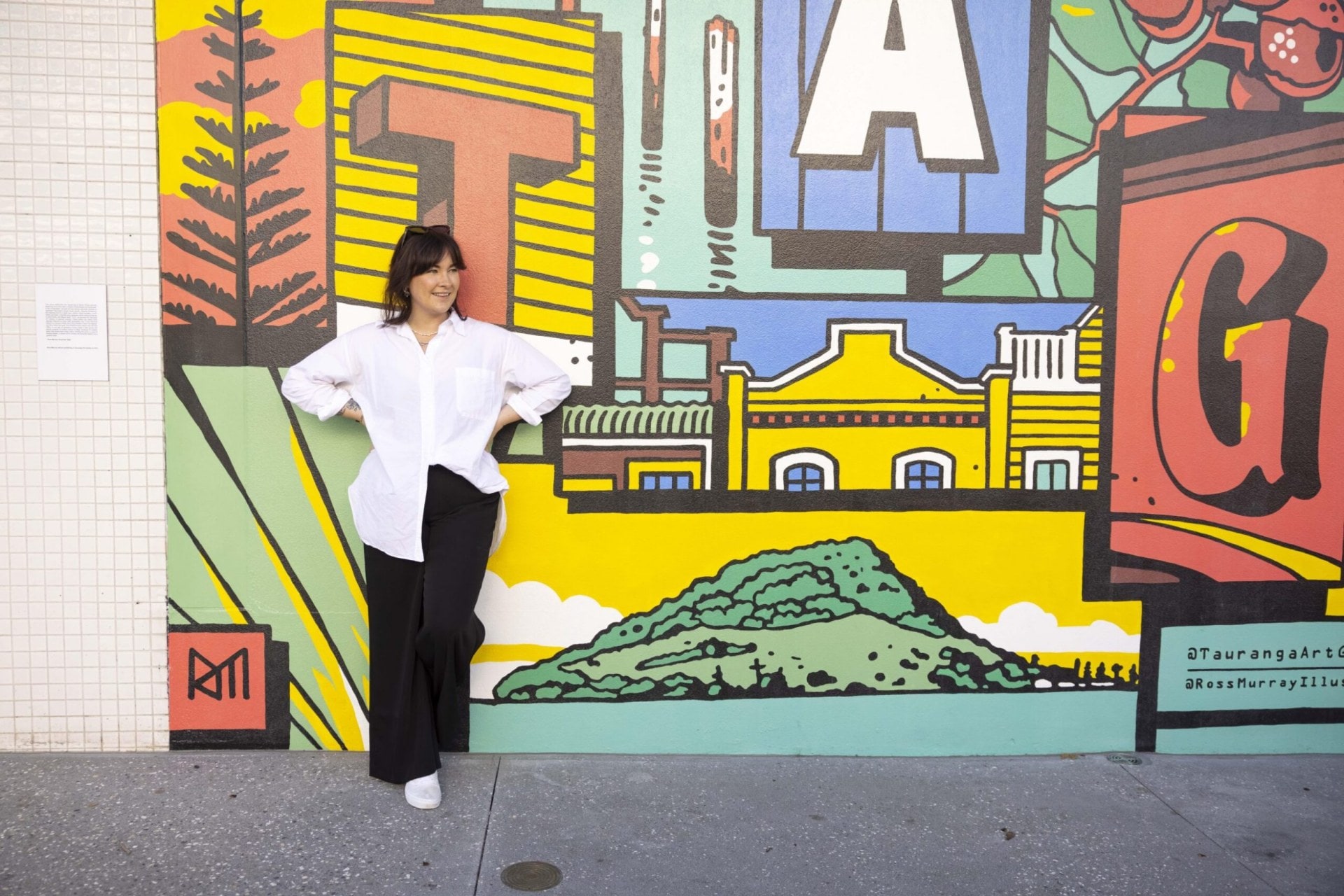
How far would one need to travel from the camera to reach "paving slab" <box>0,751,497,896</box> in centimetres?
313

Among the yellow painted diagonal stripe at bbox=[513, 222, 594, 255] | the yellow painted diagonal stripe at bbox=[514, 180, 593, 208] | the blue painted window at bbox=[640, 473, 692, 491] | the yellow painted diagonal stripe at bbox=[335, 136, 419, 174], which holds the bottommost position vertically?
the blue painted window at bbox=[640, 473, 692, 491]

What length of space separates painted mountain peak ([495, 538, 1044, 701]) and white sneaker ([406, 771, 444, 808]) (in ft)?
1.58

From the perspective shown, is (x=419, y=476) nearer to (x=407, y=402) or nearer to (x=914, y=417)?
(x=407, y=402)

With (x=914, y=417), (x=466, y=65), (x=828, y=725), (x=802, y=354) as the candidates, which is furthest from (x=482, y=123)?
(x=828, y=725)

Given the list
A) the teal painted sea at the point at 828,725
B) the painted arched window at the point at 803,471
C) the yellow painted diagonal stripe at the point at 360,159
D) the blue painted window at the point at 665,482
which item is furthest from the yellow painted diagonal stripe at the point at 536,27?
the teal painted sea at the point at 828,725

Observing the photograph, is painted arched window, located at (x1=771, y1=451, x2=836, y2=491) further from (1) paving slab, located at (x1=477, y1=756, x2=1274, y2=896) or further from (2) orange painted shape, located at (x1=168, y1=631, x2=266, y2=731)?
(2) orange painted shape, located at (x1=168, y1=631, x2=266, y2=731)

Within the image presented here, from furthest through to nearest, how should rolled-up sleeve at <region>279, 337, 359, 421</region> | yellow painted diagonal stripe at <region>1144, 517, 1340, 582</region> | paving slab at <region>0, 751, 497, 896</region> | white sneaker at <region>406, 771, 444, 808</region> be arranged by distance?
yellow painted diagonal stripe at <region>1144, 517, 1340, 582</region> < rolled-up sleeve at <region>279, 337, 359, 421</region> < white sneaker at <region>406, 771, 444, 808</region> < paving slab at <region>0, 751, 497, 896</region>

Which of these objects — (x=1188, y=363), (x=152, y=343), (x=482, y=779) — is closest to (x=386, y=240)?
(x=152, y=343)

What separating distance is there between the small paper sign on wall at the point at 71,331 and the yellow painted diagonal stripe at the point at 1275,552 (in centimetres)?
430

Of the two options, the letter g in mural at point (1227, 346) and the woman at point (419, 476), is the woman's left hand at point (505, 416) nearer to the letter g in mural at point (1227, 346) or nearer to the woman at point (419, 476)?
the woman at point (419, 476)

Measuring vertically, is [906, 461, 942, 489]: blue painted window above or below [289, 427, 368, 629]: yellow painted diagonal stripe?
above

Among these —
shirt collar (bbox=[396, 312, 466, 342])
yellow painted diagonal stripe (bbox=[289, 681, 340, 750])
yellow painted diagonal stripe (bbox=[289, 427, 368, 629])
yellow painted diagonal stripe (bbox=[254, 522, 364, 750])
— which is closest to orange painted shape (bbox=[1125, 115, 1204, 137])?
shirt collar (bbox=[396, 312, 466, 342])

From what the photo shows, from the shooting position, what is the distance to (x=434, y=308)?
371 cm

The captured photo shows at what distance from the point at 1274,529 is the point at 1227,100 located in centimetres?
178
